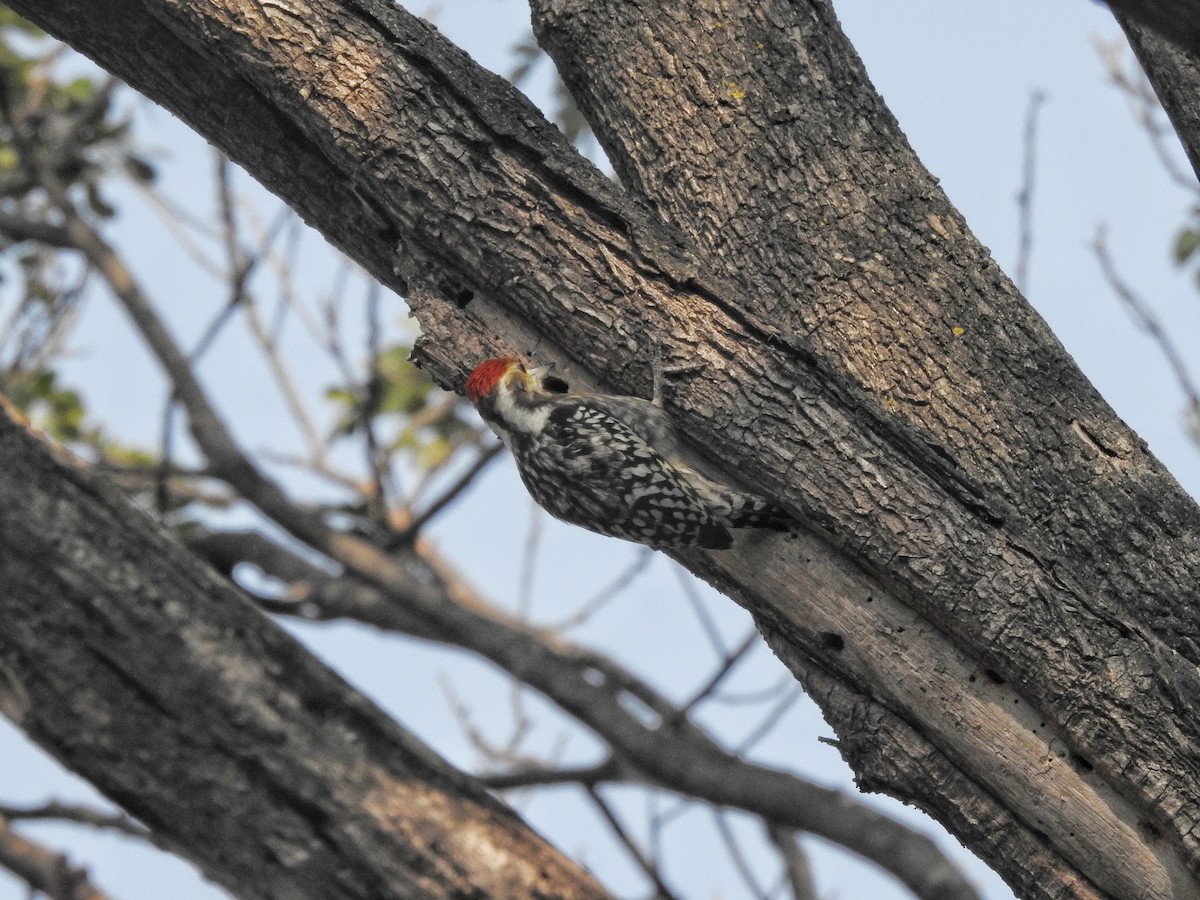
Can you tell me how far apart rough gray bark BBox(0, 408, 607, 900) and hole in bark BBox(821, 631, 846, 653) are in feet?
3.61

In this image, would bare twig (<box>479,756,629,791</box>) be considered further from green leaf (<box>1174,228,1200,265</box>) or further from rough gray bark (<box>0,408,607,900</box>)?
green leaf (<box>1174,228,1200,265</box>)

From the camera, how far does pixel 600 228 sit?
3525mm

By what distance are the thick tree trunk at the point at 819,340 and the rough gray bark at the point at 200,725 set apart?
1025mm

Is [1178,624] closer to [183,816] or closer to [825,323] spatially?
[825,323]

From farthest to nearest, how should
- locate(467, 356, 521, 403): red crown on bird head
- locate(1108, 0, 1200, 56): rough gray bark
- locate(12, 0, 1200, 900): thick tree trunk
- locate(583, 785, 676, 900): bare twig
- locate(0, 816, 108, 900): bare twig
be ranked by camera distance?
1. locate(583, 785, 676, 900): bare twig
2. locate(0, 816, 108, 900): bare twig
3. locate(467, 356, 521, 403): red crown on bird head
4. locate(12, 0, 1200, 900): thick tree trunk
5. locate(1108, 0, 1200, 56): rough gray bark

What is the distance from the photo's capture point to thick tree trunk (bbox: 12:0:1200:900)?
Result: 126 inches

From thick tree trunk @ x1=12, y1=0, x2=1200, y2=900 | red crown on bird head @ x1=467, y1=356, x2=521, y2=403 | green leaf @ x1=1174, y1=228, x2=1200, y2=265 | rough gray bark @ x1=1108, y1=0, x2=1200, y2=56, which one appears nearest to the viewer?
rough gray bark @ x1=1108, y1=0, x2=1200, y2=56

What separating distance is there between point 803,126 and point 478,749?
4.34m

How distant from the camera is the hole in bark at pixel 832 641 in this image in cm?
338

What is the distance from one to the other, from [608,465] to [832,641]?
0.92m

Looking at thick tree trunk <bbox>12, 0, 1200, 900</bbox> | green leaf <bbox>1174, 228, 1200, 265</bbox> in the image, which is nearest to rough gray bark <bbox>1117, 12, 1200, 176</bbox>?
thick tree trunk <bbox>12, 0, 1200, 900</bbox>

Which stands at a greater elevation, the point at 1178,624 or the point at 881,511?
the point at 1178,624

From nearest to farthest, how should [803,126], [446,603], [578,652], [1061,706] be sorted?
1. [1061,706]
2. [803,126]
3. [446,603]
4. [578,652]

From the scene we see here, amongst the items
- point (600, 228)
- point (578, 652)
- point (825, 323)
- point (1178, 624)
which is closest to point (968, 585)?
point (1178, 624)
